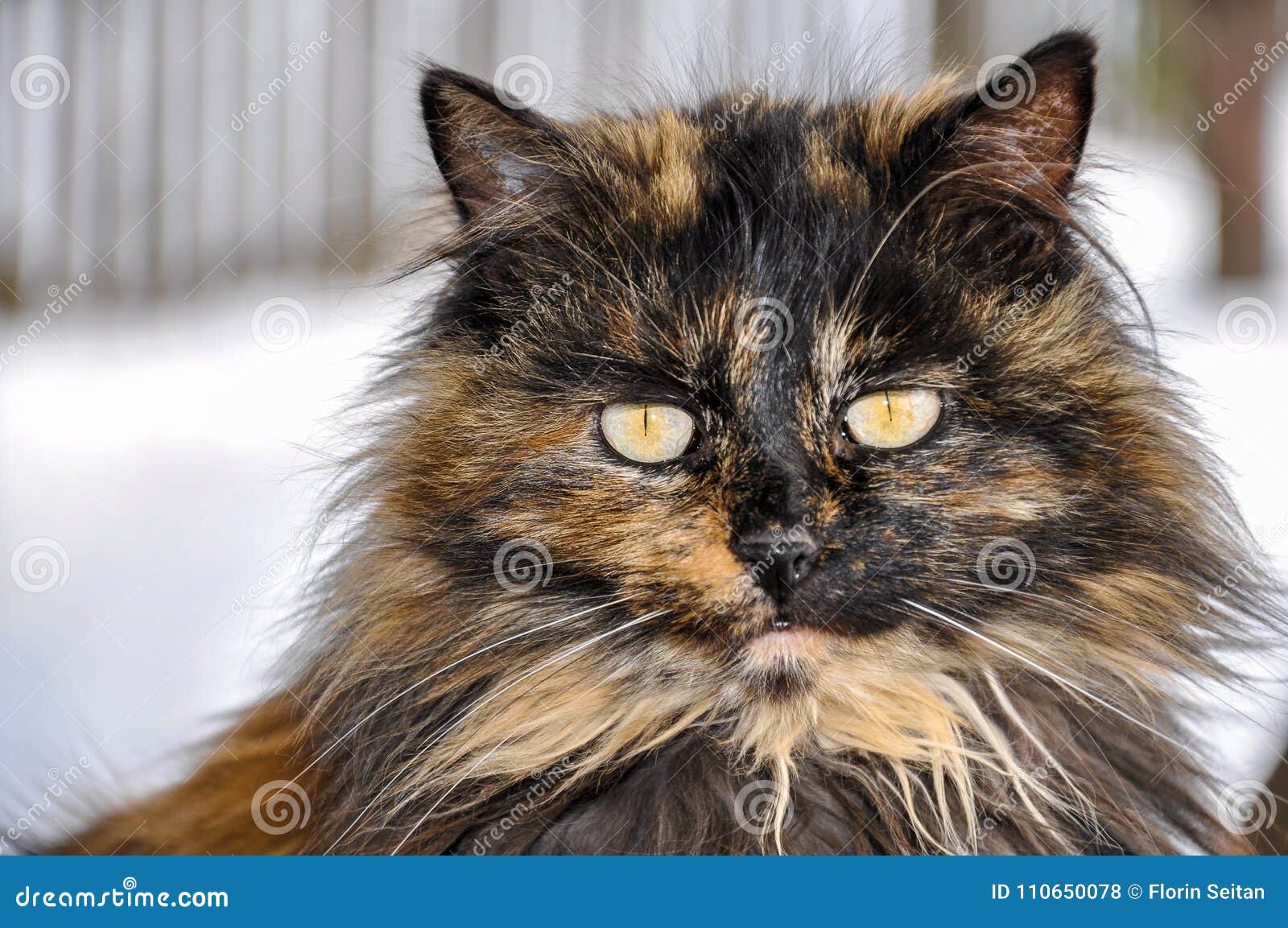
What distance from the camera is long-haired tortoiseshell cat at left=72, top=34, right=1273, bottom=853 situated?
121 cm

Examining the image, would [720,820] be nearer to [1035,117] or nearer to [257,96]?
[1035,117]

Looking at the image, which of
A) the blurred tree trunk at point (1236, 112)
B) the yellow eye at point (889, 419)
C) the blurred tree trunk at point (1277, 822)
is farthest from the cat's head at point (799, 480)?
the blurred tree trunk at point (1236, 112)

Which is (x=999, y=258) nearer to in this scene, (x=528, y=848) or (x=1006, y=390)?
(x=1006, y=390)

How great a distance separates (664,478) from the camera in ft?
4.05

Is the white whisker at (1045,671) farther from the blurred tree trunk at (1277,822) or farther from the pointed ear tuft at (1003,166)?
the pointed ear tuft at (1003,166)

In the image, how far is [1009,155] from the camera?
138cm

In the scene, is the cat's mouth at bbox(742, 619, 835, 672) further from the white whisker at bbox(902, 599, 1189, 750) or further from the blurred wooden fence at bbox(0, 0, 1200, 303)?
the blurred wooden fence at bbox(0, 0, 1200, 303)

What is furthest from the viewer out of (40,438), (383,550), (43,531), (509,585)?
(40,438)

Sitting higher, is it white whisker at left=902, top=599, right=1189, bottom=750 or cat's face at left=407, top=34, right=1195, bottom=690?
cat's face at left=407, top=34, right=1195, bottom=690

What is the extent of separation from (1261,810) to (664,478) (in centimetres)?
95

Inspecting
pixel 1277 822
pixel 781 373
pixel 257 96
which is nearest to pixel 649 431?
pixel 781 373

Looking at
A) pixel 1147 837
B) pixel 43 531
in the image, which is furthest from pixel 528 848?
pixel 43 531

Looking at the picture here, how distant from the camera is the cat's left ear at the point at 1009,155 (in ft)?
4.35

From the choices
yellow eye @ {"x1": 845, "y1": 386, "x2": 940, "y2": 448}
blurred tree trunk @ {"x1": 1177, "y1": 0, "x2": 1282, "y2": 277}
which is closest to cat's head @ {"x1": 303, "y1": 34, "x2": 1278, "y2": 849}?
yellow eye @ {"x1": 845, "y1": 386, "x2": 940, "y2": 448}
